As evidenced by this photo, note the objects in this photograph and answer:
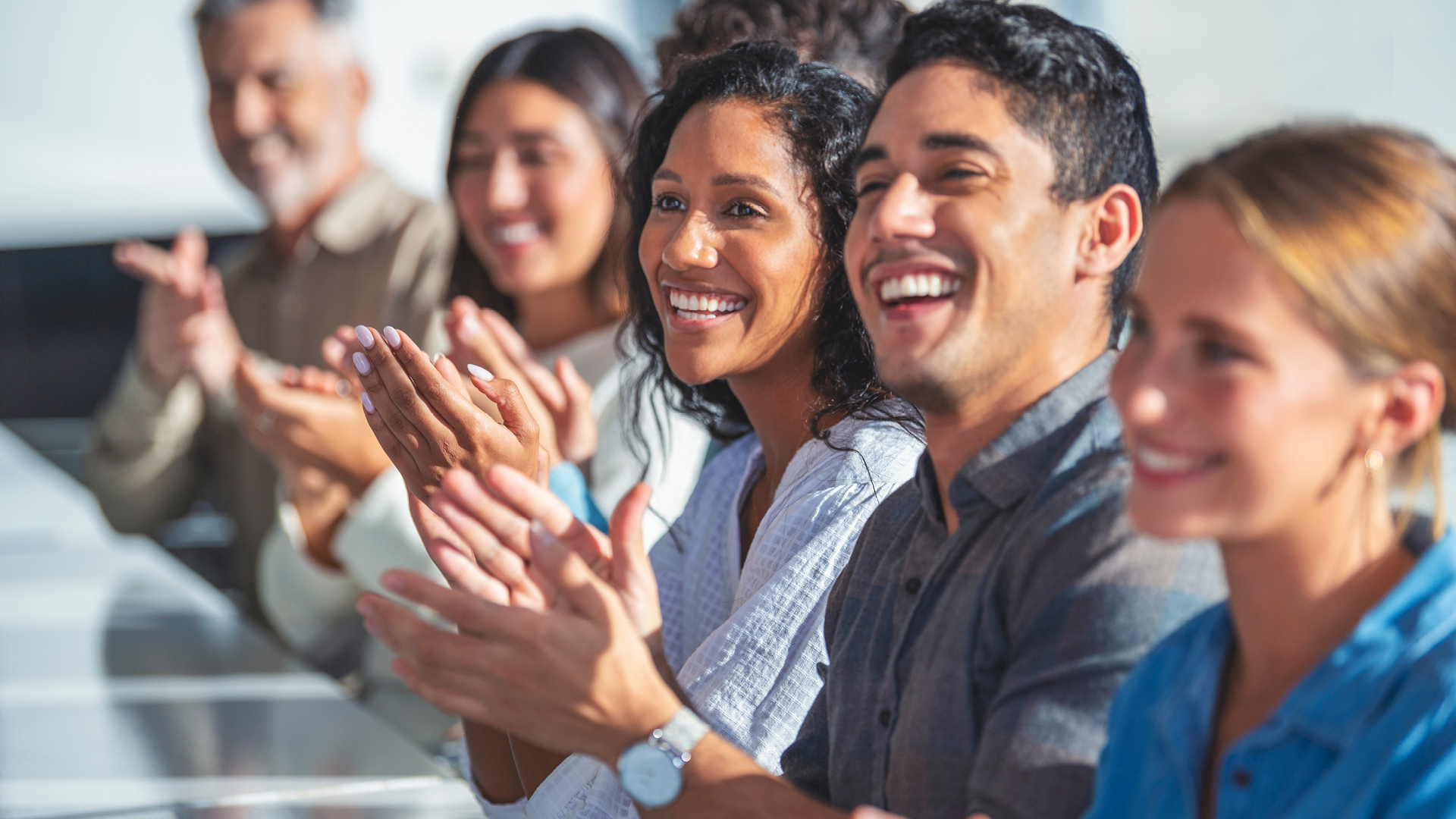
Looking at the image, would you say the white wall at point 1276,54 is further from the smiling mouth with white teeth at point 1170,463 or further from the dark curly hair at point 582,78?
the smiling mouth with white teeth at point 1170,463

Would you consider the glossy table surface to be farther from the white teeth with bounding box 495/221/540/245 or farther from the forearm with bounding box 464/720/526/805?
the white teeth with bounding box 495/221/540/245

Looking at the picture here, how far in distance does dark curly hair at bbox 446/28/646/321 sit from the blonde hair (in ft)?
4.81

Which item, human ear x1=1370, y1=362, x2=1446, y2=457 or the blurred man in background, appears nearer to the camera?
human ear x1=1370, y1=362, x2=1446, y2=457

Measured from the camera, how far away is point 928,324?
2.82 feet

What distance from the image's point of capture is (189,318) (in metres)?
2.57

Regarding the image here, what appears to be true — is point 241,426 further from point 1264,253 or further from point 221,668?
point 1264,253

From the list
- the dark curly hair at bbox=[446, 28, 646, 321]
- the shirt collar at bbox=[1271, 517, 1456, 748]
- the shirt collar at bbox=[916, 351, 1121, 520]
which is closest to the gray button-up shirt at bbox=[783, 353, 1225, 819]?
the shirt collar at bbox=[916, 351, 1121, 520]

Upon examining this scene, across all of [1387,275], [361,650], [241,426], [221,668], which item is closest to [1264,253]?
[1387,275]

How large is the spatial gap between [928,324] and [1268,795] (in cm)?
35

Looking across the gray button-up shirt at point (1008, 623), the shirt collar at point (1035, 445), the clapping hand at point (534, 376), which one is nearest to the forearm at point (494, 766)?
the gray button-up shirt at point (1008, 623)

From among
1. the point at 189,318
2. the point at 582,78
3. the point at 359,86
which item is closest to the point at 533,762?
the point at 582,78

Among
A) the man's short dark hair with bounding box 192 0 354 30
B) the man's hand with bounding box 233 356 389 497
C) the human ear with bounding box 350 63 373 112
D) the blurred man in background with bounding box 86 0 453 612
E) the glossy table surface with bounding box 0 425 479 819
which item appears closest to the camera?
the glossy table surface with bounding box 0 425 479 819

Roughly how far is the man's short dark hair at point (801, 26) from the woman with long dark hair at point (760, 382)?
0.37 m

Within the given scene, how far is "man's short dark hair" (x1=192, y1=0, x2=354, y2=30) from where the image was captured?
280cm
